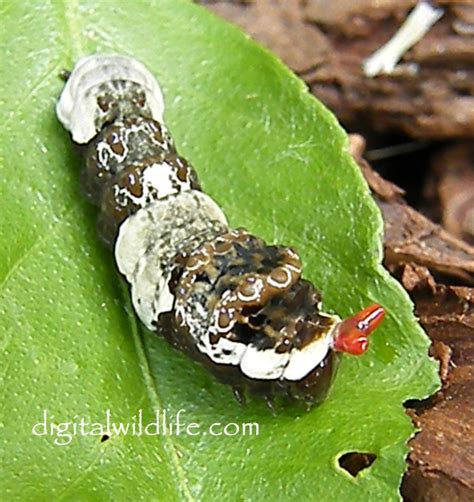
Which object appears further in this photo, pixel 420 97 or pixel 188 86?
pixel 420 97

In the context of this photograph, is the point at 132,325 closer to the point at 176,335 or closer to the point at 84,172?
the point at 176,335

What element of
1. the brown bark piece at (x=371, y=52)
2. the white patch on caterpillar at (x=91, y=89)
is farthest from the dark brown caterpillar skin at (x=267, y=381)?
the brown bark piece at (x=371, y=52)

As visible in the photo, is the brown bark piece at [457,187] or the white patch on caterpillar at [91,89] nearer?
the white patch on caterpillar at [91,89]

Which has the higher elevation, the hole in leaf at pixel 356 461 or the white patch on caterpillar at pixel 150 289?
the white patch on caterpillar at pixel 150 289

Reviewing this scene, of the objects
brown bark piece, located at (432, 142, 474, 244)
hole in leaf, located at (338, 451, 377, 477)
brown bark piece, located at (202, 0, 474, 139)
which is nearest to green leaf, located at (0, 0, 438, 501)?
hole in leaf, located at (338, 451, 377, 477)

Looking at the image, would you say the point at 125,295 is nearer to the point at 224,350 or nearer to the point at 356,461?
the point at 224,350

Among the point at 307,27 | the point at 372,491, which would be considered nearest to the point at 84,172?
the point at 372,491

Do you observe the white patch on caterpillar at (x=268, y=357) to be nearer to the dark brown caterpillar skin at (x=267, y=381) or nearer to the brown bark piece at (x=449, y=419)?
the dark brown caterpillar skin at (x=267, y=381)
